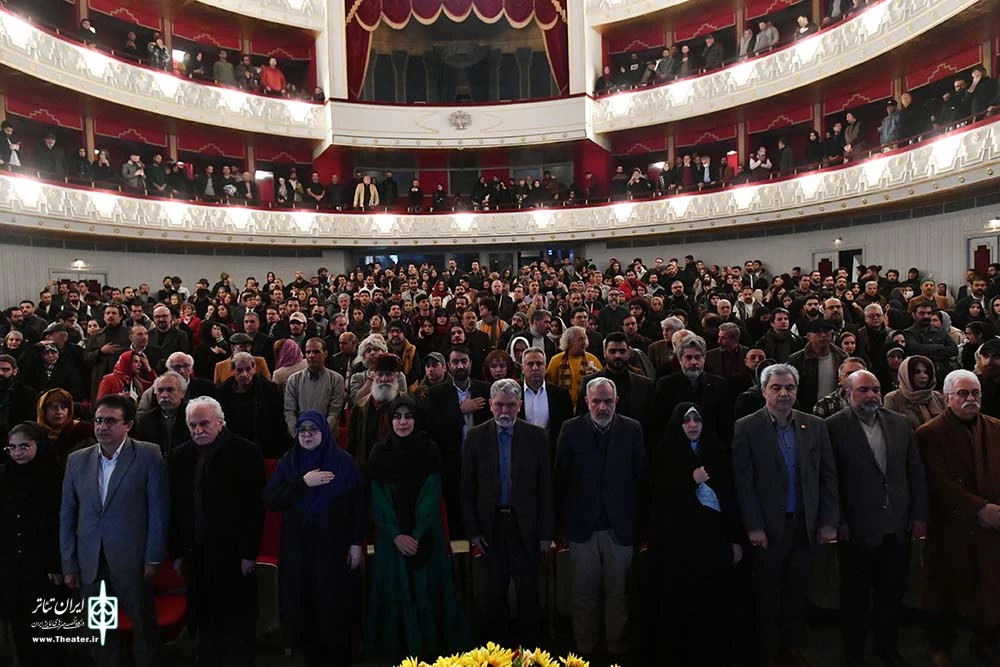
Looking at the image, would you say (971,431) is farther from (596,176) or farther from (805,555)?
A: (596,176)

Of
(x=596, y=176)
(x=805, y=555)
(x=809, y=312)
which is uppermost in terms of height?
(x=596, y=176)

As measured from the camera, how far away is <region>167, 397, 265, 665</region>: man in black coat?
125 inches

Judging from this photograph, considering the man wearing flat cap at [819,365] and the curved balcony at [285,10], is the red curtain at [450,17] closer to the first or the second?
the curved balcony at [285,10]

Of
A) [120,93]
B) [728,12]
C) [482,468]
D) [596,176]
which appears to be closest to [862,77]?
[728,12]

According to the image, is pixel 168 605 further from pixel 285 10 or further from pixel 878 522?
pixel 285 10

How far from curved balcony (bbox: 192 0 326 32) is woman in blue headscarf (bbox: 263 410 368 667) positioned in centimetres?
1663

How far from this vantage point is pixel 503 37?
A: 2055 centimetres

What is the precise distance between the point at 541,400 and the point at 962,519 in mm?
2328

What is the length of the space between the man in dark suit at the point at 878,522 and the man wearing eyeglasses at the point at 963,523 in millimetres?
111

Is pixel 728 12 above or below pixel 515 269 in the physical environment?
above

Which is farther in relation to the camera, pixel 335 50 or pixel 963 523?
pixel 335 50

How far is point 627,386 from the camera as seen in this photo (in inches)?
172

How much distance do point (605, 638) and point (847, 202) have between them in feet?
41.7

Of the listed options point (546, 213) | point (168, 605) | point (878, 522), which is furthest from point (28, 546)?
point (546, 213)
